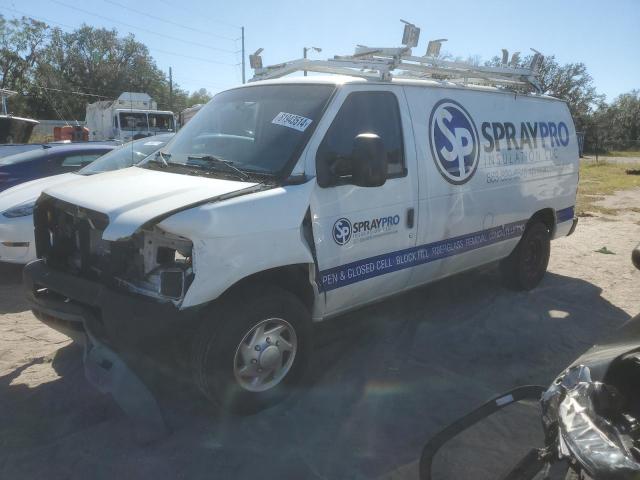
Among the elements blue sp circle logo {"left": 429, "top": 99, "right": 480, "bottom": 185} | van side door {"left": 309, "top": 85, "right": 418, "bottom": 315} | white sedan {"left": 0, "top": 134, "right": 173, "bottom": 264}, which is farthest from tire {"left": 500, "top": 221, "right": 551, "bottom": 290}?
white sedan {"left": 0, "top": 134, "right": 173, "bottom": 264}

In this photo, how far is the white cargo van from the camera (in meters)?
2.96

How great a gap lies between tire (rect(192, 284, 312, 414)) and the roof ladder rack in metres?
1.98

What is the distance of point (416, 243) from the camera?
425cm

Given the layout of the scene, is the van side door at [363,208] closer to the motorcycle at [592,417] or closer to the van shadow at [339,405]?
the van shadow at [339,405]

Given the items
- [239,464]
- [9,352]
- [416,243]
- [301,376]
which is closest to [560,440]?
[239,464]

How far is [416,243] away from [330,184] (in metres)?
1.11

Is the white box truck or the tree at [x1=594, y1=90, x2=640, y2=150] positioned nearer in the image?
the white box truck

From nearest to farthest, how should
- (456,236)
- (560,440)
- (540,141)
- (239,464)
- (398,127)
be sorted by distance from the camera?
(560,440), (239,464), (398,127), (456,236), (540,141)

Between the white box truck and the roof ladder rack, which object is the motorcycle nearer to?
the roof ladder rack

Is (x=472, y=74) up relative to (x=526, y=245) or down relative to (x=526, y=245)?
up

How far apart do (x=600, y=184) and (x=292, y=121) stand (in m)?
17.9

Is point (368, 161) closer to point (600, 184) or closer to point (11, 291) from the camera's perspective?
point (11, 291)

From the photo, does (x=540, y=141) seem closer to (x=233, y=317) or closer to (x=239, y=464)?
(x=233, y=317)

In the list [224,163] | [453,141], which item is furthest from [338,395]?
[453,141]
